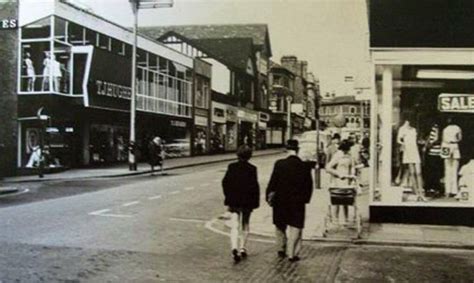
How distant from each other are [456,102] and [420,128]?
0.46 meters

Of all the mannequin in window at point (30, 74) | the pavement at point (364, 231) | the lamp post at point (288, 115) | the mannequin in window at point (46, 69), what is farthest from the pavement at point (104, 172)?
the lamp post at point (288, 115)

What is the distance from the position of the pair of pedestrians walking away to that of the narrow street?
23 cm

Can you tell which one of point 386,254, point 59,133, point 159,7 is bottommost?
point 386,254

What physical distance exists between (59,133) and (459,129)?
802 centimetres

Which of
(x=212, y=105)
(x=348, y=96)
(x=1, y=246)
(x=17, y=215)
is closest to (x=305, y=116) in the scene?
(x=348, y=96)

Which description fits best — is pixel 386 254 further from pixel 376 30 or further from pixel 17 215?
pixel 17 215

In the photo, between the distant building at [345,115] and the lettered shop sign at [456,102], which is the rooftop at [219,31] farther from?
the lettered shop sign at [456,102]

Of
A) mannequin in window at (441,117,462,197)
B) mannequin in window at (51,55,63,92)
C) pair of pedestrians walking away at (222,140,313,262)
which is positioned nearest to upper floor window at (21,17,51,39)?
mannequin in window at (51,55,63,92)

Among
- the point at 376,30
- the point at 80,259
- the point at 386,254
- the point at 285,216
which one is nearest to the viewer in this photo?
the point at 80,259

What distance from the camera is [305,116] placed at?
21.0 ft

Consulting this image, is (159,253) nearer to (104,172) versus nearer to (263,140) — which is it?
(263,140)

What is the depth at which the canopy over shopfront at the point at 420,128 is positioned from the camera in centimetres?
773

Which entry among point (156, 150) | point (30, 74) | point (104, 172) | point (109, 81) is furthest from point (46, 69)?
point (104, 172)

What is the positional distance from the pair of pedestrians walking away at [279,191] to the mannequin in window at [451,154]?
8.77 feet
